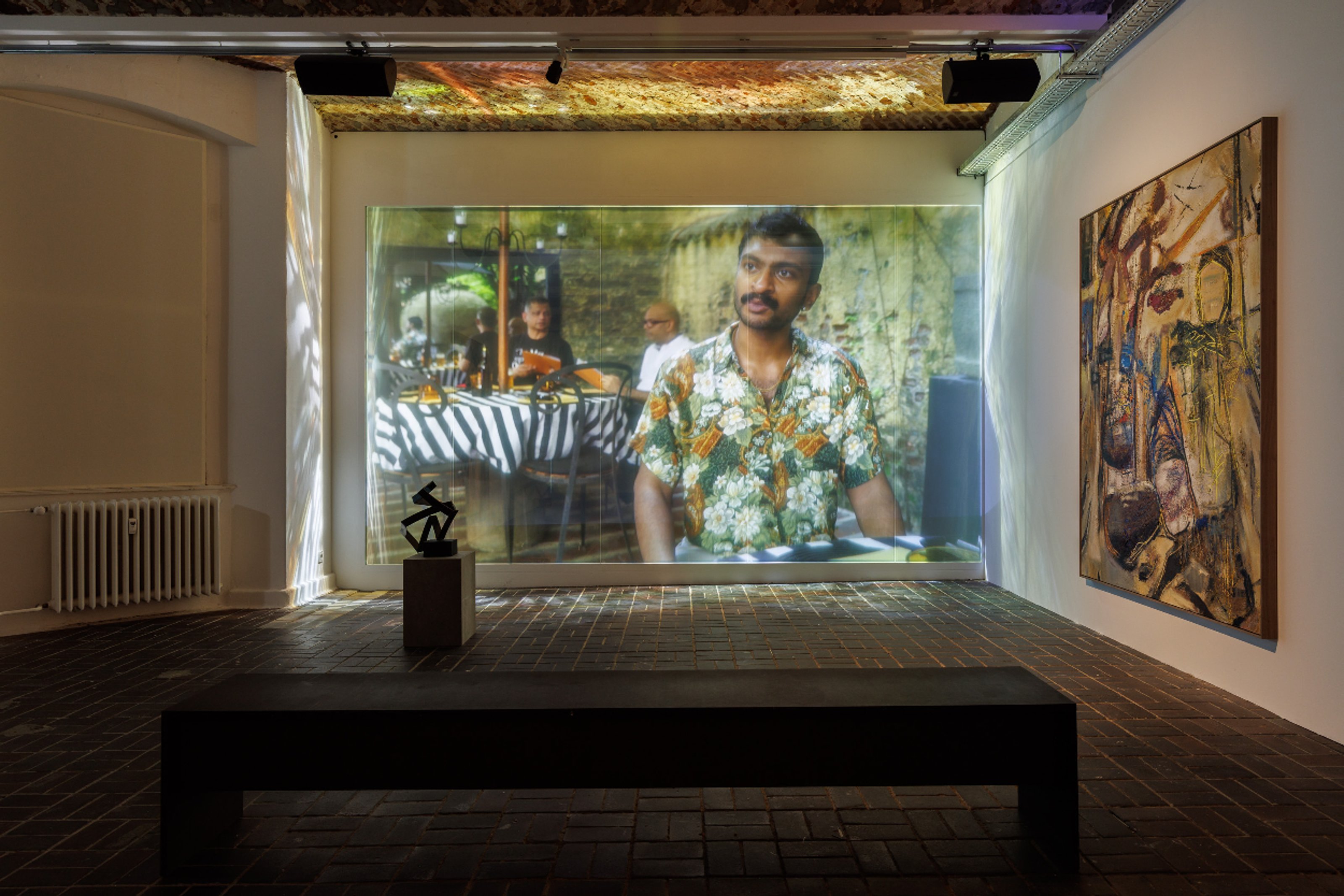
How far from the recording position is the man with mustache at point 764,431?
361 inches

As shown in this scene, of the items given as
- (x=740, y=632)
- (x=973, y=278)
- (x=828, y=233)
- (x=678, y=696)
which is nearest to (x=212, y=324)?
(x=740, y=632)

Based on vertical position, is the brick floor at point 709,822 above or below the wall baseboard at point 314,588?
below

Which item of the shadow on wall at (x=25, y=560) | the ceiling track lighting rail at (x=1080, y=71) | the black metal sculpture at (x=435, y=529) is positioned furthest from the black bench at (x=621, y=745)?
the shadow on wall at (x=25, y=560)

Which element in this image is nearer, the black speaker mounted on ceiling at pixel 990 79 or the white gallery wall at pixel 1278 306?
the white gallery wall at pixel 1278 306

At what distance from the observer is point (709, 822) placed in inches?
131

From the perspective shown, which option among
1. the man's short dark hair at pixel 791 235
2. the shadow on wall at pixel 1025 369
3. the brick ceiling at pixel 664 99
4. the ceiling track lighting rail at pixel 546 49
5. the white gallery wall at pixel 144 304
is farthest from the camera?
the man's short dark hair at pixel 791 235

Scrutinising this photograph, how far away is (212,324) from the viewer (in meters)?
8.00

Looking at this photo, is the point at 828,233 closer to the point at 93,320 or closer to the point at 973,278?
the point at 973,278

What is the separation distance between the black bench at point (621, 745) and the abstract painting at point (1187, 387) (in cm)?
264

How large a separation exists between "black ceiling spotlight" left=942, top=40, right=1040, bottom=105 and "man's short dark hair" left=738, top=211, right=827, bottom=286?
9.06ft

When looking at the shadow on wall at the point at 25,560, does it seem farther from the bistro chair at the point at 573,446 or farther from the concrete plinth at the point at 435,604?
the bistro chair at the point at 573,446

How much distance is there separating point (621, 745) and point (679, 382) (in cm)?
654

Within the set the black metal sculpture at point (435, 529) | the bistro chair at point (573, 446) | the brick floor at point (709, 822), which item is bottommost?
the brick floor at point (709, 822)

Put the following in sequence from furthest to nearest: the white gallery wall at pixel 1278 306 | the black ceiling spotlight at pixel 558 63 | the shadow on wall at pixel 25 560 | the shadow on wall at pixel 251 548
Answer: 1. the shadow on wall at pixel 251 548
2. the shadow on wall at pixel 25 560
3. the black ceiling spotlight at pixel 558 63
4. the white gallery wall at pixel 1278 306
